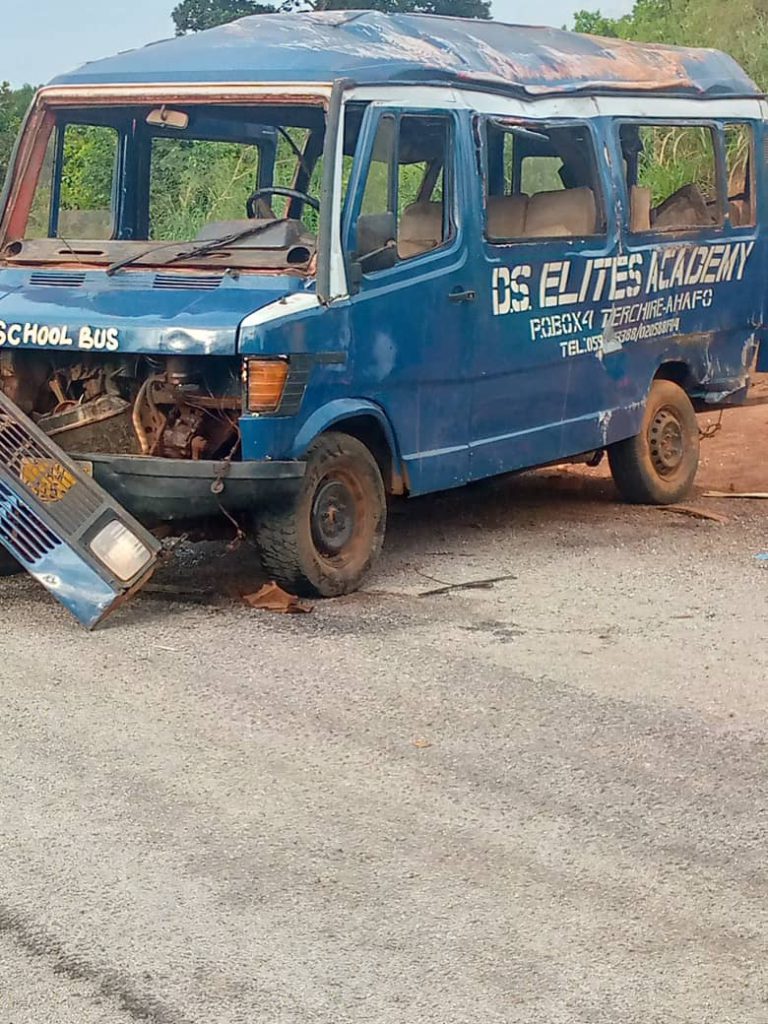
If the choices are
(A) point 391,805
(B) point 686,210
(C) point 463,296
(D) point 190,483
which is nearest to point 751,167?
(B) point 686,210

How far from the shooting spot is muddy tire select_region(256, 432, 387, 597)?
7355 millimetres

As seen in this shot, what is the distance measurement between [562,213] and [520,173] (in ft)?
1.04

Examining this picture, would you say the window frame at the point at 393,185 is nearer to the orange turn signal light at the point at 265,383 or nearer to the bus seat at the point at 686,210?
the orange turn signal light at the point at 265,383

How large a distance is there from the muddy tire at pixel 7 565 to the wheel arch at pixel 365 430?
5.75 ft

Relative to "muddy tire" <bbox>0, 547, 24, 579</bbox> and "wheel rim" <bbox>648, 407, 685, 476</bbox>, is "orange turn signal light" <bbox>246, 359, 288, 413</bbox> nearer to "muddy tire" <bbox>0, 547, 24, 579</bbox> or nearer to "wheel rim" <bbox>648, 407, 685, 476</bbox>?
"muddy tire" <bbox>0, 547, 24, 579</bbox>

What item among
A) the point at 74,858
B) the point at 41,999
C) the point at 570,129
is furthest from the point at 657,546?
the point at 41,999

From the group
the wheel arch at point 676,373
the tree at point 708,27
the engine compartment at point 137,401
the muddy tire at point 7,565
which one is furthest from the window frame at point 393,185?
the tree at point 708,27

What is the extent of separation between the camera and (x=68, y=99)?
8203 mm

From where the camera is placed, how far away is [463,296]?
8156 mm

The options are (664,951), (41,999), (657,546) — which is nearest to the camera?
(41,999)

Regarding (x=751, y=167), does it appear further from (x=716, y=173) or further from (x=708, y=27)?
(x=708, y=27)

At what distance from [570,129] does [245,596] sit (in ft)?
10.9

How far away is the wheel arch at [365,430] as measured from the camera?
7.28 meters

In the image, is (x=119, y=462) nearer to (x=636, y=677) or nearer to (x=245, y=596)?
(x=245, y=596)
